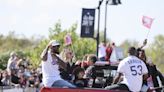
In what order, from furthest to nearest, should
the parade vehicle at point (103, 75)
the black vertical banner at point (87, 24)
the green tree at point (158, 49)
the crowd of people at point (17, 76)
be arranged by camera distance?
the green tree at point (158, 49) → the black vertical banner at point (87, 24) → the crowd of people at point (17, 76) → the parade vehicle at point (103, 75)

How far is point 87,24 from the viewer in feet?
109

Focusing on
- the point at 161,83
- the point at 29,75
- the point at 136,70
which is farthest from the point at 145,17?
the point at 136,70

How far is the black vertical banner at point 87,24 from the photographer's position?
33062 mm

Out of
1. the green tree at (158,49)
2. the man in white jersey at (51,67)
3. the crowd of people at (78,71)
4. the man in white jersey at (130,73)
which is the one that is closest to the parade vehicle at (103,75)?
the crowd of people at (78,71)

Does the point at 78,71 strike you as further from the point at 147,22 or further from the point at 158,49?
the point at 158,49

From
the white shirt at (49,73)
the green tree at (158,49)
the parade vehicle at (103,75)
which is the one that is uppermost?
the white shirt at (49,73)

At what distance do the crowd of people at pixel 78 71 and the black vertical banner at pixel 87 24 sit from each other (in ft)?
20.0

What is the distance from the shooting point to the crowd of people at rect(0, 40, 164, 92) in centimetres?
1620

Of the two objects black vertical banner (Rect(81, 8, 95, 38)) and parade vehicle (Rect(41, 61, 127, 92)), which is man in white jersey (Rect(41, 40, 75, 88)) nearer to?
parade vehicle (Rect(41, 61, 127, 92))

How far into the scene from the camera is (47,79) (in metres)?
16.2

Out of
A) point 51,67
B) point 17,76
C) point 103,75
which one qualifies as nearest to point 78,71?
point 103,75

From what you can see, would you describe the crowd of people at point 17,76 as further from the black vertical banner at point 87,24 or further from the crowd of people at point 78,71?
the black vertical banner at point 87,24

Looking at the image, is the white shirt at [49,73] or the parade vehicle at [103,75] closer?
the white shirt at [49,73]

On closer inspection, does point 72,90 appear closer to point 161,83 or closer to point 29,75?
point 161,83
